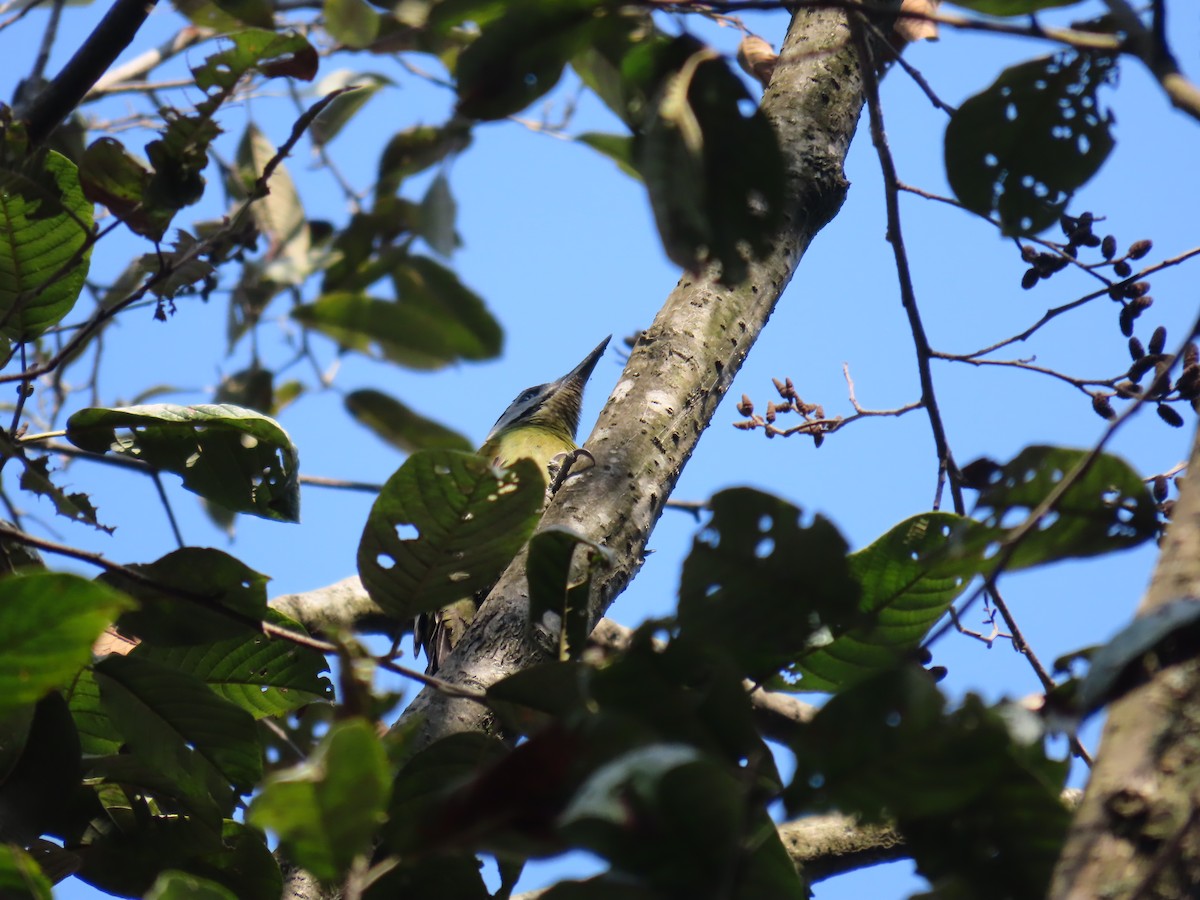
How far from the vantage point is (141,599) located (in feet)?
3.93

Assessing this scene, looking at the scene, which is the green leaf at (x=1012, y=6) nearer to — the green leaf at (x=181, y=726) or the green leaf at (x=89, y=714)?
the green leaf at (x=181, y=726)

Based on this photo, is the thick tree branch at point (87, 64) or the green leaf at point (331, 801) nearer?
the green leaf at point (331, 801)

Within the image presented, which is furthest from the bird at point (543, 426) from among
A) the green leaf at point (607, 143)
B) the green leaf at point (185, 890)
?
the green leaf at point (185, 890)

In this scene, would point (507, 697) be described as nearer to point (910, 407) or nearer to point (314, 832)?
point (314, 832)

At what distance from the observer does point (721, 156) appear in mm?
845

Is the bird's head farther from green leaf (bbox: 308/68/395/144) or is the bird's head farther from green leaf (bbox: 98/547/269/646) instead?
green leaf (bbox: 98/547/269/646)

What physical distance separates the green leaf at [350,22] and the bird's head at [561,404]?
11.5 ft

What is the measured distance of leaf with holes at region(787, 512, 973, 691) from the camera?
3.39 ft

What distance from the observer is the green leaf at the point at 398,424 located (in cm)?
159

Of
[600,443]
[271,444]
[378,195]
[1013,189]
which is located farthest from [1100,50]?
[600,443]

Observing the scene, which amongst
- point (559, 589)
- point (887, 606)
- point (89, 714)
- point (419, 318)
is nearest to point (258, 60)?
point (419, 318)

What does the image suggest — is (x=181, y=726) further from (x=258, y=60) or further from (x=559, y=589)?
(x=258, y=60)

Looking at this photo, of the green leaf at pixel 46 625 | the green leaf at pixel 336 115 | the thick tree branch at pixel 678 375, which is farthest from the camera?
the green leaf at pixel 336 115

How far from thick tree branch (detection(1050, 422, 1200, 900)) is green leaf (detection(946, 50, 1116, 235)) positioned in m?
0.47
